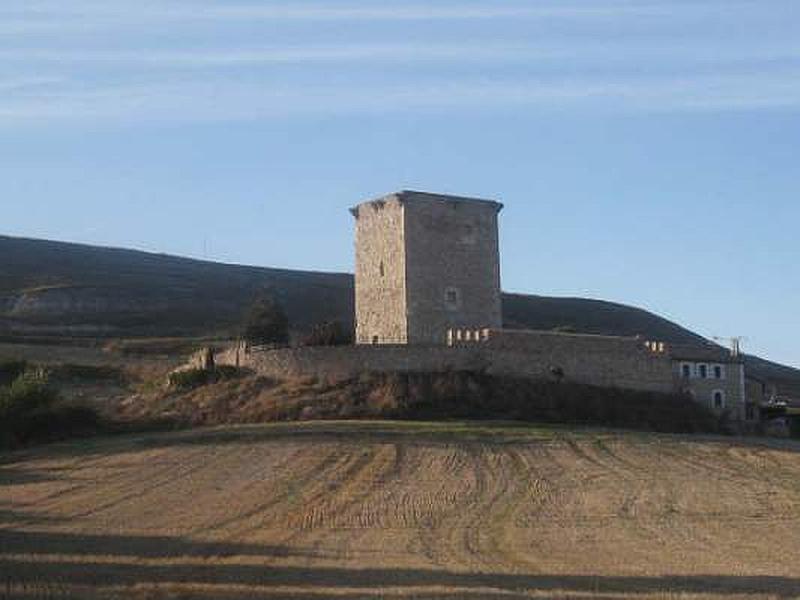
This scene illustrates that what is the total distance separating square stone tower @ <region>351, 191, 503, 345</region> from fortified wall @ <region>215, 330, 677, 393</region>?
376cm

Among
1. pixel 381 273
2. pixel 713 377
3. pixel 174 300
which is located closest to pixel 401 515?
pixel 381 273

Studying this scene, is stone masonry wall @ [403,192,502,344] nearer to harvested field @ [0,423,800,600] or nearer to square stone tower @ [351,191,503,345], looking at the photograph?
square stone tower @ [351,191,503,345]

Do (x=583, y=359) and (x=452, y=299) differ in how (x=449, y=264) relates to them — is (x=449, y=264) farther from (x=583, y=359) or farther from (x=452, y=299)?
(x=583, y=359)

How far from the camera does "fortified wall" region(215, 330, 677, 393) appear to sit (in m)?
49.2

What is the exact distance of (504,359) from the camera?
50531 millimetres

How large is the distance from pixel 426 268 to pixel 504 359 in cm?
666

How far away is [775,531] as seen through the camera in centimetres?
2555

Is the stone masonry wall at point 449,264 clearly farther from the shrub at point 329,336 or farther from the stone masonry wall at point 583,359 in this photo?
the stone masonry wall at point 583,359

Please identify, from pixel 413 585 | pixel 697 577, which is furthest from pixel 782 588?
pixel 413 585

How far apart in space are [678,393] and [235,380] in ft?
59.3

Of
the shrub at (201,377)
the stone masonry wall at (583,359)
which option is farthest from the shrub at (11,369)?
the stone masonry wall at (583,359)

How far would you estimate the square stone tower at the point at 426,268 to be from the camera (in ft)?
180

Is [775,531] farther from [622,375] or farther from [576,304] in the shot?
[576,304]

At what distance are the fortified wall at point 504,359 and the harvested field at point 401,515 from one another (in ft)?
15.7
